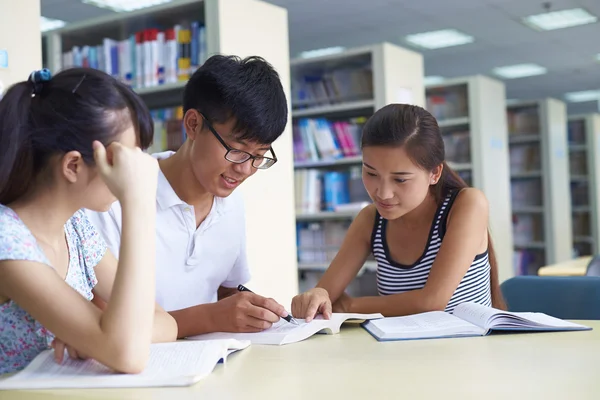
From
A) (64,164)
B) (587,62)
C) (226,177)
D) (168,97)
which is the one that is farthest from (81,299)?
(587,62)

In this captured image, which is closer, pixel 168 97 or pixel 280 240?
pixel 280 240

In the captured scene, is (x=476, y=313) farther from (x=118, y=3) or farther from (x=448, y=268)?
(x=118, y=3)

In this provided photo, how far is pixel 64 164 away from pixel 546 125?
6259 millimetres

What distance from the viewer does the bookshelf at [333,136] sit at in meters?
→ 4.53

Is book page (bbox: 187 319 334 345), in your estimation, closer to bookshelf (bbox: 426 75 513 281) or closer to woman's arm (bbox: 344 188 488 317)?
woman's arm (bbox: 344 188 488 317)

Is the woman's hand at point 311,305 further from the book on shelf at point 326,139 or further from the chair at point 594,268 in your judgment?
the book on shelf at point 326,139

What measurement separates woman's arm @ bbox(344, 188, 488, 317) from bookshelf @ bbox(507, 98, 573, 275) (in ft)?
17.1

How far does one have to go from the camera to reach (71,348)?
1.09 meters

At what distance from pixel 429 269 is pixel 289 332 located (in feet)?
2.04

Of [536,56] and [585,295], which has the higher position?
[536,56]

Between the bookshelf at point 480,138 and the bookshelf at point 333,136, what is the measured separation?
104 cm

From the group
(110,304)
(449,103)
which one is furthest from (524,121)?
(110,304)

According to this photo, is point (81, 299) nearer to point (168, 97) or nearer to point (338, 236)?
point (168, 97)

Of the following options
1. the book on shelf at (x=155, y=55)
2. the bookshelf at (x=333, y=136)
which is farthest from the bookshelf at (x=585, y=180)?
the book on shelf at (x=155, y=55)
